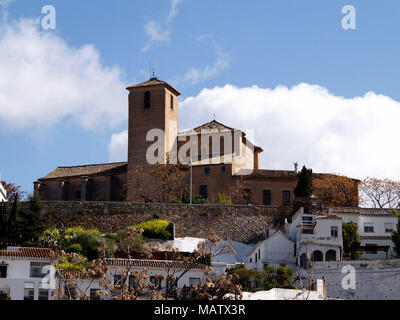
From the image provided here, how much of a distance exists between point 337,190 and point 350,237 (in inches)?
458

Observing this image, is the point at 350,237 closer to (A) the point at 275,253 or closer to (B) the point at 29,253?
(A) the point at 275,253

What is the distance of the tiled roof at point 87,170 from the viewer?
5712 cm

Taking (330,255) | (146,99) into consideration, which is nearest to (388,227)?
(330,255)

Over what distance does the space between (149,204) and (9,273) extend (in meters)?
16.6

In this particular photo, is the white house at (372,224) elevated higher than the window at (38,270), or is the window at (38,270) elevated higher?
the white house at (372,224)

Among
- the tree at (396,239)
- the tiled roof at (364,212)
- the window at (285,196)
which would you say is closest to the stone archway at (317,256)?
the tree at (396,239)

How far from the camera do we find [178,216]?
46.2 metres

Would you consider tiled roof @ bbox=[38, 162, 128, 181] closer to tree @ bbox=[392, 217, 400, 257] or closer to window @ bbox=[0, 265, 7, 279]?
tree @ bbox=[392, 217, 400, 257]

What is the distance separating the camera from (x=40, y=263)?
31.3 meters

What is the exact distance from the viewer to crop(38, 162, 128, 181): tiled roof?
5712 centimetres

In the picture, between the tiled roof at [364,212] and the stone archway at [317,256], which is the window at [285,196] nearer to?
the tiled roof at [364,212]

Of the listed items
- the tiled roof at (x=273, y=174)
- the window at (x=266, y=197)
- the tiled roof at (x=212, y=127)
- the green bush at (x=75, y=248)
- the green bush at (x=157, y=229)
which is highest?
the tiled roof at (x=212, y=127)
